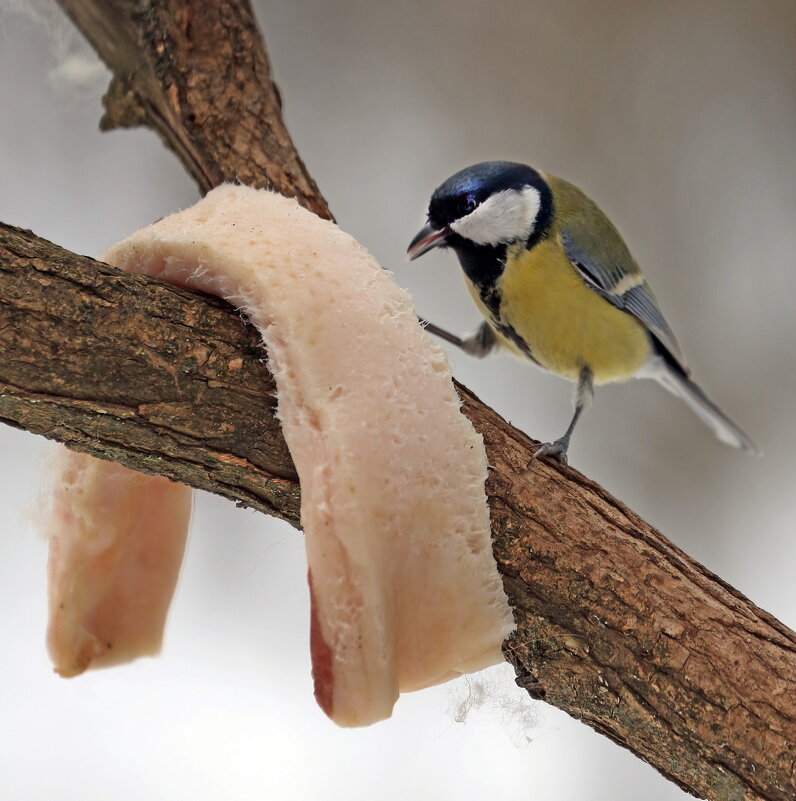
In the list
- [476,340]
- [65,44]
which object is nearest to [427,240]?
[476,340]

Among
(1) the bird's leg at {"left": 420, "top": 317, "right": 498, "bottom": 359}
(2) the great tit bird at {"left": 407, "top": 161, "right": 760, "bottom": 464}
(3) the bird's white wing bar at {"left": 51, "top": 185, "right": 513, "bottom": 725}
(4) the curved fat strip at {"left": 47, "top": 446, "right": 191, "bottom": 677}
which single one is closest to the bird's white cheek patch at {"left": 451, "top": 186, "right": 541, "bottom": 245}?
(2) the great tit bird at {"left": 407, "top": 161, "right": 760, "bottom": 464}

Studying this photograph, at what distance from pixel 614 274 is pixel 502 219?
0.49 feet

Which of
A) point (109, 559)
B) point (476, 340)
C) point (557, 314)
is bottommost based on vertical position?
point (109, 559)

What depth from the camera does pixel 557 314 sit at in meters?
0.83

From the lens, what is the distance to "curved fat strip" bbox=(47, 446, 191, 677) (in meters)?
0.62

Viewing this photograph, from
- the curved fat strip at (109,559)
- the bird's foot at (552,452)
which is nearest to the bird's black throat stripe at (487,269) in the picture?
the bird's foot at (552,452)

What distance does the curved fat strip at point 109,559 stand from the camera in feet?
A: 2.03

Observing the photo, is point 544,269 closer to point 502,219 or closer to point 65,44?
point 502,219

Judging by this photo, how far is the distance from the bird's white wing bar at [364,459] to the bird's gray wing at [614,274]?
0.35m

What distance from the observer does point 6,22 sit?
96 cm

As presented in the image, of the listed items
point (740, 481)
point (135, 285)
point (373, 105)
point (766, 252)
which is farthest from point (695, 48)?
point (135, 285)

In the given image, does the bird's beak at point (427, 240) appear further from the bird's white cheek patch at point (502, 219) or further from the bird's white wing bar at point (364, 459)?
the bird's white wing bar at point (364, 459)

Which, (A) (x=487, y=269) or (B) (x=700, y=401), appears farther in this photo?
(B) (x=700, y=401)

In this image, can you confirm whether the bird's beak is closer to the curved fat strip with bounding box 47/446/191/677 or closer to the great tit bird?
the great tit bird
